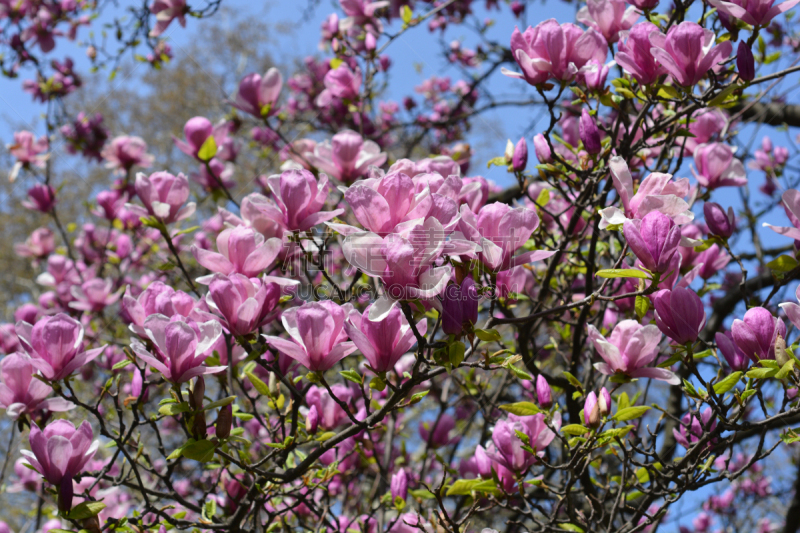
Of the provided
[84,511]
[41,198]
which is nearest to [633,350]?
[84,511]

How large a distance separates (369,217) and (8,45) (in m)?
3.70

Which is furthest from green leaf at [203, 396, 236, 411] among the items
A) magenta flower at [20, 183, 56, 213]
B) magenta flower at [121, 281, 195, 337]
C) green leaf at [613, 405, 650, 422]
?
magenta flower at [20, 183, 56, 213]

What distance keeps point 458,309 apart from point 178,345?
20.3 inches

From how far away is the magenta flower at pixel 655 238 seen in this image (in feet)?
3.16

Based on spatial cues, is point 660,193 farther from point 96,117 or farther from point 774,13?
point 96,117

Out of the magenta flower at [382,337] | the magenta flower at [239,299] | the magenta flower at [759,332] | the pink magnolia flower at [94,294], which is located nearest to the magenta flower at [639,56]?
the magenta flower at [759,332]

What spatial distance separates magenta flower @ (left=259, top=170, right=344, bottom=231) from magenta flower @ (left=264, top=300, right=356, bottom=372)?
26 cm

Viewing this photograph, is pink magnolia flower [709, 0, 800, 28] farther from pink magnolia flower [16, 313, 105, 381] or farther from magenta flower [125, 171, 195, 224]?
pink magnolia flower [16, 313, 105, 381]

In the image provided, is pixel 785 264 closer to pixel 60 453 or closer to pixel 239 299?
pixel 239 299

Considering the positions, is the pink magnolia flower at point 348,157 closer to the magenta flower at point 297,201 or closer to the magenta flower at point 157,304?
the magenta flower at point 297,201

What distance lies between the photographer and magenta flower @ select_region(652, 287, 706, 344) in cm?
104

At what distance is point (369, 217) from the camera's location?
3.02 feet

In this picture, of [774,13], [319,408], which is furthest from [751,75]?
[319,408]

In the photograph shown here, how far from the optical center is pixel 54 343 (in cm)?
117
